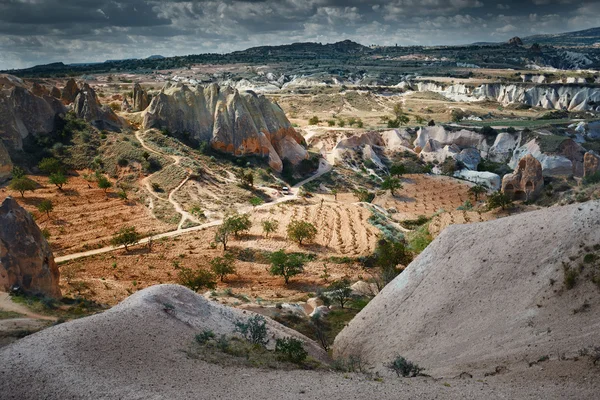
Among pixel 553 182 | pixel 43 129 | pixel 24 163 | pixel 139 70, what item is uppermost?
pixel 139 70

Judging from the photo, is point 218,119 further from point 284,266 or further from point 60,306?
point 60,306

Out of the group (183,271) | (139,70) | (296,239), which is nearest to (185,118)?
(296,239)

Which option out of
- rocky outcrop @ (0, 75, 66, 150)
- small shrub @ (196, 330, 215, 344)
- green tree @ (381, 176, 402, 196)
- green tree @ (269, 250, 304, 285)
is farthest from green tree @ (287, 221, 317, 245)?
rocky outcrop @ (0, 75, 66, 150)

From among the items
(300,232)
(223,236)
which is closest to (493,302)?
(300,232)

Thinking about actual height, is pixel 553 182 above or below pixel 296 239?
above

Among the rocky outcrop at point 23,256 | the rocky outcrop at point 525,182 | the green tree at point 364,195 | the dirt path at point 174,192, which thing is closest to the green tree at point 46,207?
the dirt path at point 174,192

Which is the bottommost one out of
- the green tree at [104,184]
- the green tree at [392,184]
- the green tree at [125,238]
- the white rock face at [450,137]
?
the green tree at [125,238]

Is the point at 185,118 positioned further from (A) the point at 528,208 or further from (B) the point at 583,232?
(B) the point at 583,232

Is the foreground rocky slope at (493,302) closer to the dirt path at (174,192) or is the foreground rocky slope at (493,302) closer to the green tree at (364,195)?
the dirt path at (174,192)
